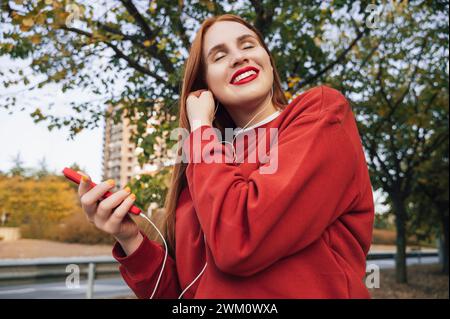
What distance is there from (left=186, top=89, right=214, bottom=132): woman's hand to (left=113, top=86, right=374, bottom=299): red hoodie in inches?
3.2

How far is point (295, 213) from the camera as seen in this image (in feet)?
2.80

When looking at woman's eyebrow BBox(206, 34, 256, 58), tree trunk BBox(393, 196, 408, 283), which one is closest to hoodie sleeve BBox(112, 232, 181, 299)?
woman's eyebrow BBox(206, 34, 256, 58)

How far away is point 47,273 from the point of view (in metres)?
4.80

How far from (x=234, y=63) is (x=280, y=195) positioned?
1.90ft

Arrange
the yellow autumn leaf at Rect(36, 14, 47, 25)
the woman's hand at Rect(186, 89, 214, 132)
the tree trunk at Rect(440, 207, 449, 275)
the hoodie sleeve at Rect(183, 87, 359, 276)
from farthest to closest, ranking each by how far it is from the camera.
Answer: the tree trunk at Rect(440, 207, 449, 275) < the yellow autumn leaf at Rect(36, 14, 47, 25) < the woman's hand at Rect(186, 89, 214, 132) < the hoodie sleeve at Rect(183, 87, 359, 276)

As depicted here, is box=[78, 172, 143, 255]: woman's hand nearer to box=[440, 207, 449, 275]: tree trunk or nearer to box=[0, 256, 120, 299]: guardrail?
box=[0, 256, 120, 299]: guardrail

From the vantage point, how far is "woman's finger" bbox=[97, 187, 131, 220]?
39.0 inches

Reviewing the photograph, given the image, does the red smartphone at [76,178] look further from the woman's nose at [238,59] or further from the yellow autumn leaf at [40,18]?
the yellow autumn leaf at [40,18]

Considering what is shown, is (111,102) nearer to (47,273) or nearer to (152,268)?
(47,273)

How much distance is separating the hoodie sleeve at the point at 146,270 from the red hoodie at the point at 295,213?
0.82 feet

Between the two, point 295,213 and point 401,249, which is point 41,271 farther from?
point 401,249

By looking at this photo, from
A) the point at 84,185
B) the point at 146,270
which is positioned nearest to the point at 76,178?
the point at 84,185
